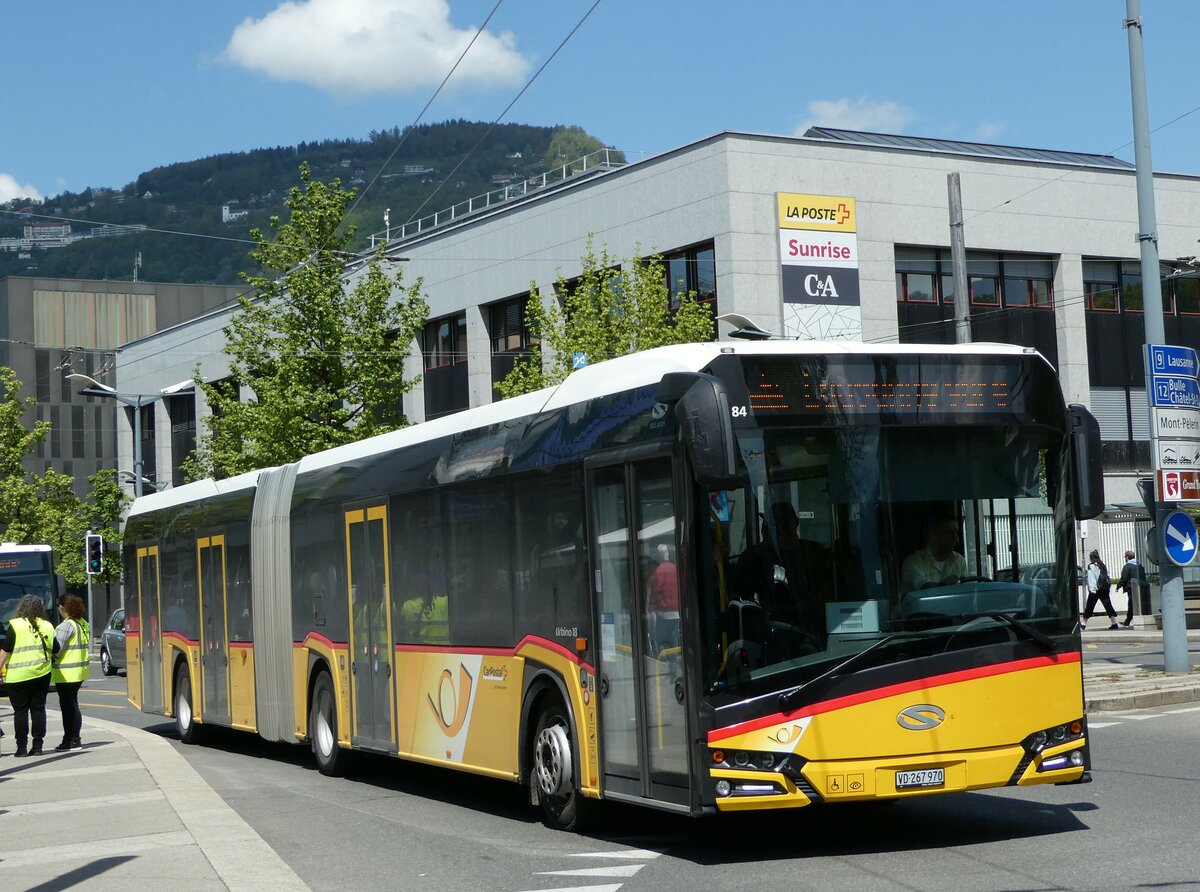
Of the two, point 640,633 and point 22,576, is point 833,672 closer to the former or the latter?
point 640,633

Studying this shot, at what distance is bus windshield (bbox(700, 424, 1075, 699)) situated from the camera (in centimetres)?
902

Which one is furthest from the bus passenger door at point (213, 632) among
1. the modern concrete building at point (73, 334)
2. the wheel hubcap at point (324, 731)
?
the modern concrete building at point (73, 334)

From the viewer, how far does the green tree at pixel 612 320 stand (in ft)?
115

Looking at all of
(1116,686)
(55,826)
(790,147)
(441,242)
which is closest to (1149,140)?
(1116,686)

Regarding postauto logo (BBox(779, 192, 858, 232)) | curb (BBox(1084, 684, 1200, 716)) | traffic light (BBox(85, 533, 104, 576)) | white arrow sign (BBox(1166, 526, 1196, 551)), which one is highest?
postauto logo (BBox(779, 192, 858, 232))

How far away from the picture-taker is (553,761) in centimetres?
1084

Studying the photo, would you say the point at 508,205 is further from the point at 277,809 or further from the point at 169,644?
the point at 277,809

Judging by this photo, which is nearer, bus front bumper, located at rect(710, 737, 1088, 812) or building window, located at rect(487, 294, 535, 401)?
bus front bumper, located at rect(710, 737, 1088, 812)

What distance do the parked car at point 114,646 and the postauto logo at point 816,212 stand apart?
64.5 feet

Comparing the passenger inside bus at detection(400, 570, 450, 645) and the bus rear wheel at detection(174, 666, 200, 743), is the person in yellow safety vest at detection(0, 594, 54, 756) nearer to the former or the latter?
the bus rear wheel at detection(174, 666, 200, 743)

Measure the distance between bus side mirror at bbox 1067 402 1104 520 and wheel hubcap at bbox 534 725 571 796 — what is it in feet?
11.6

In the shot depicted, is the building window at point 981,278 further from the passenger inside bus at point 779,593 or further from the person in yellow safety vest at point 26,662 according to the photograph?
the passenger inside bus at point 779,593

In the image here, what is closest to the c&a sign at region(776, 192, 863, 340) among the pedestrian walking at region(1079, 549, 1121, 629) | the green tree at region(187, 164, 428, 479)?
the pedestrian walking at region(1079, 549, 1121, 629)

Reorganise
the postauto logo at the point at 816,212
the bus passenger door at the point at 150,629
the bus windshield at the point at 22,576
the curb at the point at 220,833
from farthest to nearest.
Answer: the postauto logo at the point at 816,212 → the bus windshield at the point at 22,576 → the bus passenger door at the point at 150,629 → the curb at the point at 220,833
